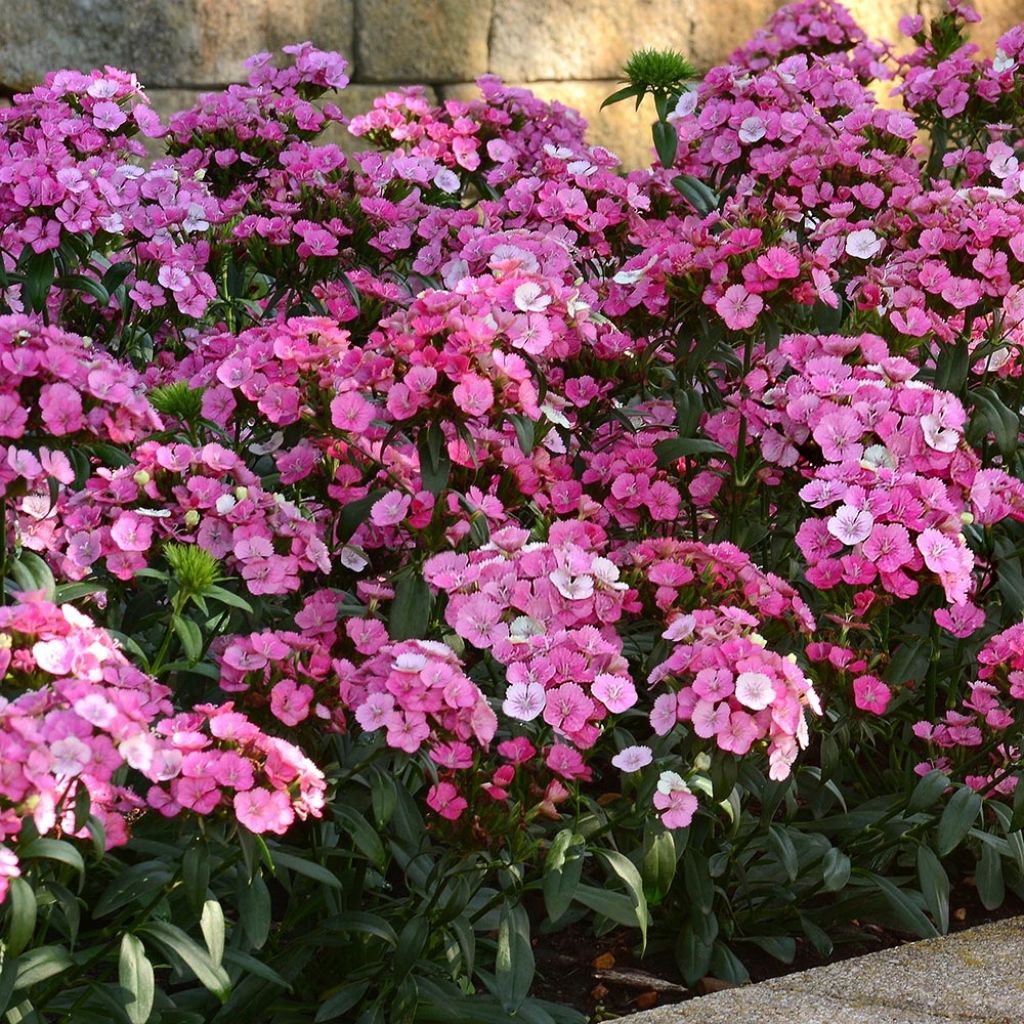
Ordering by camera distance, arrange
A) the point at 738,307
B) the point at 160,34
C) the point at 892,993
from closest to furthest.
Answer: the point at 892,993 < the point at 738,307 < the point at 160,34

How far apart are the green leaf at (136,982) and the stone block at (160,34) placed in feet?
14.4

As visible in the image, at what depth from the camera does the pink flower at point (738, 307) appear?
8.15 feet

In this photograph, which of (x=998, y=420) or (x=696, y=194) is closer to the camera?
(x=998, y=420)

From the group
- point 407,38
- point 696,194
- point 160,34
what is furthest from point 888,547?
point 407,38

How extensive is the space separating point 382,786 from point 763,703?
489mm

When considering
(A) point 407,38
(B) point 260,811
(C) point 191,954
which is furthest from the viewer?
(A) point 407,38

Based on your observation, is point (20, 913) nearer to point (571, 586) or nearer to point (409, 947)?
point (409, 947)

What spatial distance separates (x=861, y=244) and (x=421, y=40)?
3.72 metres

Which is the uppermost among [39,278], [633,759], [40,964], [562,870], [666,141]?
[666,141]

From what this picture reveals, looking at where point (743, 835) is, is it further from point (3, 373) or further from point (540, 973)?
point (3, 373)

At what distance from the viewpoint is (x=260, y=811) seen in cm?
172

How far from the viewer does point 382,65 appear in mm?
6188

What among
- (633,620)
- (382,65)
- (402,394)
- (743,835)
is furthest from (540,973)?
(382,65)

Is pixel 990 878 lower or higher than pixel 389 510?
lower
